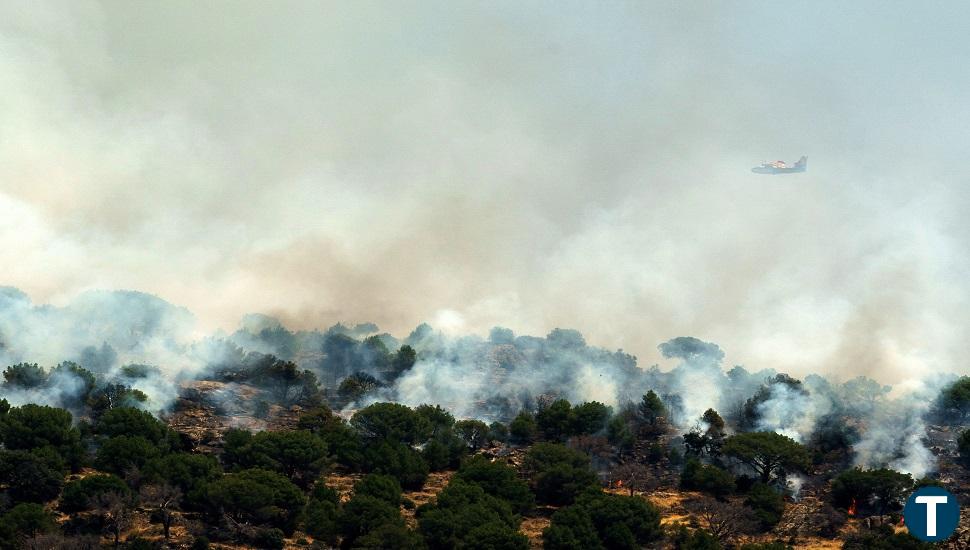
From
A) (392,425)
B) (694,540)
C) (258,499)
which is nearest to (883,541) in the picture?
(694,540)

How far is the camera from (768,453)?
579 ft

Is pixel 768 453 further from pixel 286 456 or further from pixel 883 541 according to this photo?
pixel 286 456

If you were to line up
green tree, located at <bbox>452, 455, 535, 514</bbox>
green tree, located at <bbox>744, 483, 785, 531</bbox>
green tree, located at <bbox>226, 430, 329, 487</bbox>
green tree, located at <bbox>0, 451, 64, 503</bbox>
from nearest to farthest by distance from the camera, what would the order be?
green tree, located at <bbox>0, 451, 64, 503</bbox>, green tree, located at <bbox>744, 483, 785, 531</bbox>, green tree, located at <bbox>452, 455, 535, 514</bbox>, green tree, located at <bbox>226, 430, 329, 487</bbox>

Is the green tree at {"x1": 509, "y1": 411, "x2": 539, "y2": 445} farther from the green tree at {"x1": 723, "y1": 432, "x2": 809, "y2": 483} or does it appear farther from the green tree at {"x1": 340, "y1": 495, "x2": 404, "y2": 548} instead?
the green tree at {"x1": 340, "y1": 495, "x2": 404, "y2": 548}

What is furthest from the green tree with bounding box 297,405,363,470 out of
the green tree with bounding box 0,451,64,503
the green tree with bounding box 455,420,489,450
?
the green tree with bounding box 0,451,64,503

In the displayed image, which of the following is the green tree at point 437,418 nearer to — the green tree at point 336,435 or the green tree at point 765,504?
the green tree at point 336,435

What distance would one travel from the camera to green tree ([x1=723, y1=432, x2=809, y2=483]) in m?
176

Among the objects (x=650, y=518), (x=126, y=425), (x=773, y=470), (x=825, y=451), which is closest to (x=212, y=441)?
(x=126, y=425)

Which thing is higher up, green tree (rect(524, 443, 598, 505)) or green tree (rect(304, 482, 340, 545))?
green tree (rect(524, 443, 598, 505))

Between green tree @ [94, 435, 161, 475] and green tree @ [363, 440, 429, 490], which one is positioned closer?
green tree @ [94, 435, 161, 475]

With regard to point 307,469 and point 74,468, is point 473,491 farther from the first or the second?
point 74,468

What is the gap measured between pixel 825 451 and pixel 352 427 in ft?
273

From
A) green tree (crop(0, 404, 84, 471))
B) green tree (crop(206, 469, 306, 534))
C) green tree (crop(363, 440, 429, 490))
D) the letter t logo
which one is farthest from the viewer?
green tree (crop(363, 440, 429, 490))

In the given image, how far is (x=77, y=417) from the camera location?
18912cm
